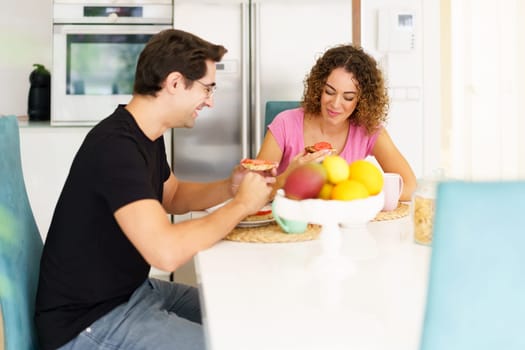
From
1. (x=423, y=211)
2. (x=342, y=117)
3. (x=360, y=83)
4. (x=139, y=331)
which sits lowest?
(x=139, y=331)

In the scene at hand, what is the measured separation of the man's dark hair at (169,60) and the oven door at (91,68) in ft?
5.97

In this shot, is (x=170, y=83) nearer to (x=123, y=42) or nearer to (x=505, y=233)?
(x=505, y=233)

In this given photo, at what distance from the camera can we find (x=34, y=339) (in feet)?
4.14

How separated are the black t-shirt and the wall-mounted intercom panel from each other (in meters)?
2.48

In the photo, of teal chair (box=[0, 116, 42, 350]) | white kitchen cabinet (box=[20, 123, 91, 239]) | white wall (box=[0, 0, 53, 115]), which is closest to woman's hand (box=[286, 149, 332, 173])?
teal chair (box=[0, 116, 42, 350])

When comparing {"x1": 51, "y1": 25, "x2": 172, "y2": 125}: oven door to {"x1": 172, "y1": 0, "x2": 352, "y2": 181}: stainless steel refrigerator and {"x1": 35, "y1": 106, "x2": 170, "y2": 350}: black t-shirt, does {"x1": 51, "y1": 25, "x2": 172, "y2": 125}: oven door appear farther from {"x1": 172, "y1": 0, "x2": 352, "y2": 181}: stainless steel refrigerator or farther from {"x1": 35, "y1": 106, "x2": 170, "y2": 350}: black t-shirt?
{"x1": 35, "y1": 106, "x2": 170, "y2": 350}: black t-shirt

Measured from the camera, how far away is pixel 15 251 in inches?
48.2

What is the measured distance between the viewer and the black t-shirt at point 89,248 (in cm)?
123

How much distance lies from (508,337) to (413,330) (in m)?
0.20

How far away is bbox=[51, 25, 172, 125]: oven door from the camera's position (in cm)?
313

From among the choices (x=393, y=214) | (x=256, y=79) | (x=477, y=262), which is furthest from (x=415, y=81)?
(x=477, y=262)

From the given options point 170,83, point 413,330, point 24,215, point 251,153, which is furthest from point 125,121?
point 251,153

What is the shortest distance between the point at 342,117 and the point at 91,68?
1.63 metres

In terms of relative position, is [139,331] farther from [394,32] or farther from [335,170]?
[394,32]
